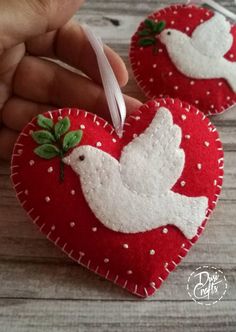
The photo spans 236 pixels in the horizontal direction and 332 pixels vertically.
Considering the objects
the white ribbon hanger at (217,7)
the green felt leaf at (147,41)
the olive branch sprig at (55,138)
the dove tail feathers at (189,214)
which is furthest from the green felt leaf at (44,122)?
the white ribbon hanger at (217,7)

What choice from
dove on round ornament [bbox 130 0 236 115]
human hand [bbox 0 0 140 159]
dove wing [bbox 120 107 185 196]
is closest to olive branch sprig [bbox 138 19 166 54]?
dove on round ornament [bbox 130 0 236 115]

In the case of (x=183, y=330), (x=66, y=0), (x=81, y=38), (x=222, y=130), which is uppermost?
(x=66, y=0)

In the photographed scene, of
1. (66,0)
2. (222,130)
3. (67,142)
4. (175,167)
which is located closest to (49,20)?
(66,0)

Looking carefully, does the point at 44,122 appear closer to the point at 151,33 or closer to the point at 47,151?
the point at 47,151

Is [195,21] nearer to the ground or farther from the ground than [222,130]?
farther from the ground

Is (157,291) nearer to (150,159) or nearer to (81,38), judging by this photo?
(150,159)

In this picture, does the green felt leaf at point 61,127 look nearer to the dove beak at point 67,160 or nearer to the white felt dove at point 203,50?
the dove beak at point 67,160

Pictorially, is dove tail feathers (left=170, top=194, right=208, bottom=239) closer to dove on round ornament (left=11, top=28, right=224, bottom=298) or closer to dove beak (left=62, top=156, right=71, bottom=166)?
dove on round ornament (left=11, top=28, right=224, bottom=298)
